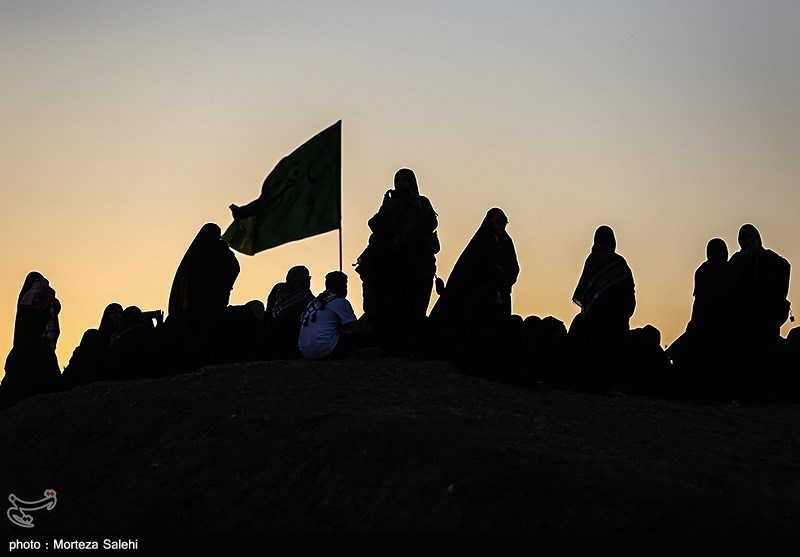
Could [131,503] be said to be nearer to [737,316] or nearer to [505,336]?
[505,336]

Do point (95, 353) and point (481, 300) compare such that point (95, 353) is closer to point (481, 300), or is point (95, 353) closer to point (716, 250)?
point (481, 300)

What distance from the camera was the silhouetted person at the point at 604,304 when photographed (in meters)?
12.4

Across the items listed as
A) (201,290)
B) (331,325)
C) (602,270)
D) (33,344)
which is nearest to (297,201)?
(201,290)

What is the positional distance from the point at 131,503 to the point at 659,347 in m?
6.57

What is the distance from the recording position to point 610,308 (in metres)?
12.5

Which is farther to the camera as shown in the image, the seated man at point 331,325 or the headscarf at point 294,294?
the headscarf at point 294,294

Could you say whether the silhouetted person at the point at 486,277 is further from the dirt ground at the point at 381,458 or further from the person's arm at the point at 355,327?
the person's arm at the point at 355,327

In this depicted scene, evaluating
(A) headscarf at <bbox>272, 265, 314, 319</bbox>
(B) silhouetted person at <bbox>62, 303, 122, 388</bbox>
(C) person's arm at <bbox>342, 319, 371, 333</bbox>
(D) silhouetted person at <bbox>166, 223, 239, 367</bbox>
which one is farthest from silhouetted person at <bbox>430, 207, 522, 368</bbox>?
(B) silhouetted person at <bbox>62, 303, 122, 388</bbox>

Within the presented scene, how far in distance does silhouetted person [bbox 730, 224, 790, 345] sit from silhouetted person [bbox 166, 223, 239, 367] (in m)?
5.04

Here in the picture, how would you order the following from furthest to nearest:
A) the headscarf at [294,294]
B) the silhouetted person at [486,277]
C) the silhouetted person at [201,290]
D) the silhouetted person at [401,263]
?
the silhouetted person at [201,290], the headscarf at [294,294], the silhouetted person at [401,263], the silhouetted person at [486,277]

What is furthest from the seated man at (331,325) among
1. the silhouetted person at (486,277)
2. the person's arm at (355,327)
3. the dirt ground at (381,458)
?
the silhouetted person at (486,277)

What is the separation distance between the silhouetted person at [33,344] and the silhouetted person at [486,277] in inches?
176

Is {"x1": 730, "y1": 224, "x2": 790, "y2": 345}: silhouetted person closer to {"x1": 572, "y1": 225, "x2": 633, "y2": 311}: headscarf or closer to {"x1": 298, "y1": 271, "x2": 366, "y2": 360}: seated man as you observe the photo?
{"x1": 572, "y1": 225, "x2": 633, "y2": 311}: headscarf

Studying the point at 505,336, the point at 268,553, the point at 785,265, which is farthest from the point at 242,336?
the point at 268,553
